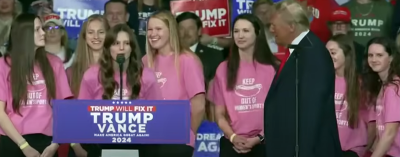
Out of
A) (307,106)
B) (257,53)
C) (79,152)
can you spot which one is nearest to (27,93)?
(79,152)

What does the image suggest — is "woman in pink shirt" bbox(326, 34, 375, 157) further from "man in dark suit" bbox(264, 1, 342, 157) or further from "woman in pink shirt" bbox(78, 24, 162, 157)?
"man in dark suit" bbox(264, 1, 342, 157)

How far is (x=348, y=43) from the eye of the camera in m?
7.25

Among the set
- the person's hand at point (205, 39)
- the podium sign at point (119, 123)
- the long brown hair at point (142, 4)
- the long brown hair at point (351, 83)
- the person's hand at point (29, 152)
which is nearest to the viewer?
the podium sign at point (119, 123)

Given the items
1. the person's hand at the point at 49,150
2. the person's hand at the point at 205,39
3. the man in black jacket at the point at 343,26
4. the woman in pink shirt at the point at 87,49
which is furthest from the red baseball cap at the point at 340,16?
the person's hand at the point at 49,150

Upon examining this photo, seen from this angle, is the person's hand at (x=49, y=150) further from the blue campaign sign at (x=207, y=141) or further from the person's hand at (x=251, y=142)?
the blue campaign sign at (x=207, y=141)

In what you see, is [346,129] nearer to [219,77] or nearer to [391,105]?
[391,105]

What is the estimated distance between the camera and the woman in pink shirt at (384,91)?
6832 mm

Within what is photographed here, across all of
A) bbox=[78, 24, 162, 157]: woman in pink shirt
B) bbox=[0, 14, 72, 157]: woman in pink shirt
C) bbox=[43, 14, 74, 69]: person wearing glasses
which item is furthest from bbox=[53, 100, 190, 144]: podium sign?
bbox=[43, 14, 74, 69]: person wearing glasses

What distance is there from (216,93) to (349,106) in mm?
1071

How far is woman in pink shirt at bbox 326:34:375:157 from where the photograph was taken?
278 inches

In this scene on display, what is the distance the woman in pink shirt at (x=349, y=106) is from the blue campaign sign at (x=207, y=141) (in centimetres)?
114

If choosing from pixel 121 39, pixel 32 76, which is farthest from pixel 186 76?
pixel 32 76

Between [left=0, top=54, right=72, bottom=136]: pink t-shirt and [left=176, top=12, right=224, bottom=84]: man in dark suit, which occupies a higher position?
[left=176, top=12, right=224, bottom=84]: man in dark suit

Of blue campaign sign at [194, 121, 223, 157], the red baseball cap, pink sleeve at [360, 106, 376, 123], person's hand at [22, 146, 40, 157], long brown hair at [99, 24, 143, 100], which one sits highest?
the red baseball cap
